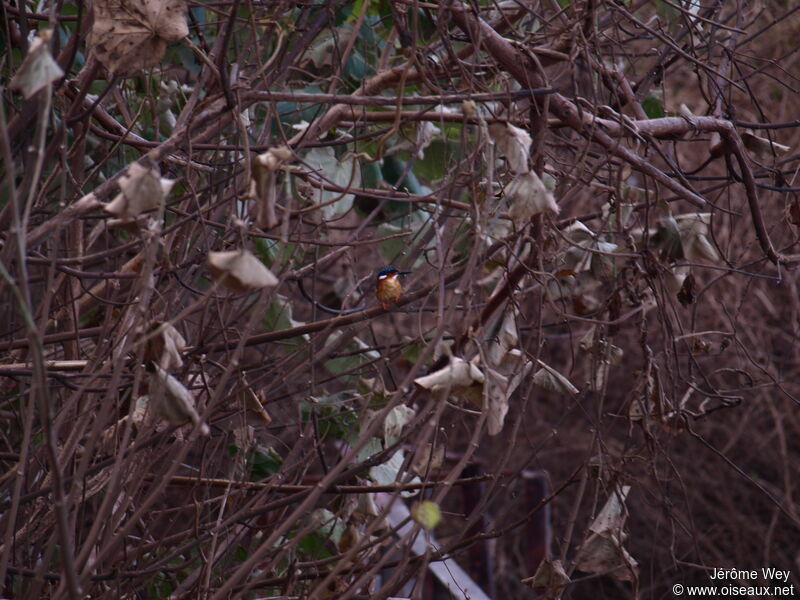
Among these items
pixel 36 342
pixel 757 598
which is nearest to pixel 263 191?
pixel 36 342

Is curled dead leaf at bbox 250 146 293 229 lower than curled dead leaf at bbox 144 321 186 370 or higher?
higher

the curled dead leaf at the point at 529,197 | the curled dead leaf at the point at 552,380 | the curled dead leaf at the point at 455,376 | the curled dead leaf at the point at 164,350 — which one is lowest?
the curled dead leaf at the point at 552,380

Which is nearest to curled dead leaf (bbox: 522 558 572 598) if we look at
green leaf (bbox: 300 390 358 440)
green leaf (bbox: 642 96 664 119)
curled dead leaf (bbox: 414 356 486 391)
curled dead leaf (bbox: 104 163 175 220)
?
curled dead leaf (bbox: 414 356 486 391)

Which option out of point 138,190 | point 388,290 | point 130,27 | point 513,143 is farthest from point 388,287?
point 138,190

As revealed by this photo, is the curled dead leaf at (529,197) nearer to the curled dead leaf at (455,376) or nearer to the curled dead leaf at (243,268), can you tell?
the curled dead leaf at (455,376)

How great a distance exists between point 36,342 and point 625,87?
1.35 m

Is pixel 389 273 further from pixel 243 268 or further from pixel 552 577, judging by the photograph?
pixel 243 268

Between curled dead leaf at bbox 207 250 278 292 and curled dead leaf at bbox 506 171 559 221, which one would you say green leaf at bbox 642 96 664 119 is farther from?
curled dead leaf at bbox 207 250 278 292

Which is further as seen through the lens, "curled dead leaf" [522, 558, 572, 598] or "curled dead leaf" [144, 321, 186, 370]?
"curled dead leaf" [522, 558, 572, 598]

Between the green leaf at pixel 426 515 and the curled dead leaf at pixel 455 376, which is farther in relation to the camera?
the curled dead leaf at pixel 455 376

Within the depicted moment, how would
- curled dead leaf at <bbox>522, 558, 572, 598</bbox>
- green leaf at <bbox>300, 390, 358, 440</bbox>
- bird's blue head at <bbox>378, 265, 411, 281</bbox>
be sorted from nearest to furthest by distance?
curled dead leaf at <bbox>522, 558, 572, 598</bbox>, bird's blue head at <bbox>378, 265, 411, 281</bbox>, green leaf at <bbox>300, 390, 358, 440</bbox>

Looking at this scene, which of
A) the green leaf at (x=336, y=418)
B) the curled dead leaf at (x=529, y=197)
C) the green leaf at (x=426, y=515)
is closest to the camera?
the green leaf at (x=426, y=515)

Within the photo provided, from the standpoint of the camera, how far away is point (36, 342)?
0.85 metres

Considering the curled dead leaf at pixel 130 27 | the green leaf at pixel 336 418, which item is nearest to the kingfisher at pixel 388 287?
the green leaf at pixel 336 418
